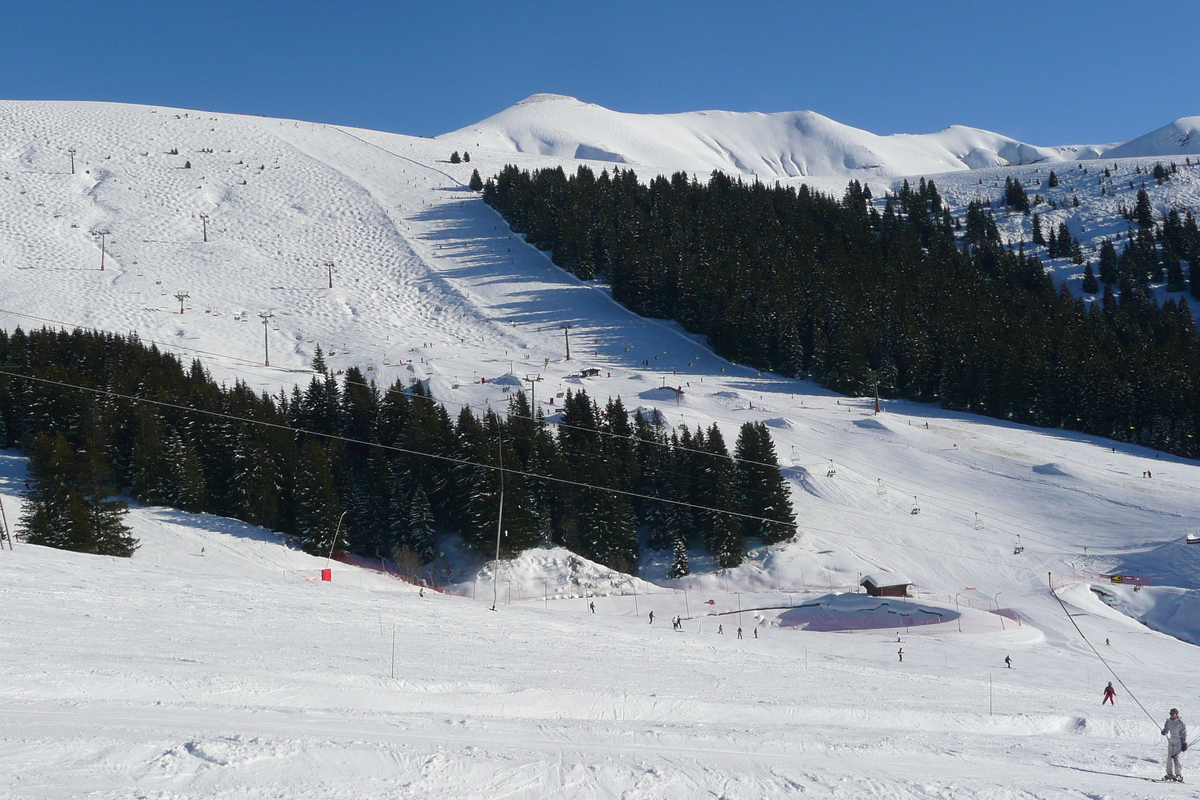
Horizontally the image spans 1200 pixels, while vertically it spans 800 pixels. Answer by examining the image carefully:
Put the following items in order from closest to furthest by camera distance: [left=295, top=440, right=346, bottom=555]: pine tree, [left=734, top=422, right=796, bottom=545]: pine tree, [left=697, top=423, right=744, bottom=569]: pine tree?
1. [left=295, top=440, right=346, bottom=555]: pine tree
2. [left=697, top=423, right=744, bottom=569]: pine tree
3. [left=734, top=422, right=796, bottom=545]: pine tree

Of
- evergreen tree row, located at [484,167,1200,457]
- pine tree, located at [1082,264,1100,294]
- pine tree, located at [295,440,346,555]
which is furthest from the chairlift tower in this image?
pine tree, located at [1082,264,1100,294]

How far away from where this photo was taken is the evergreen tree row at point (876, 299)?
201ft

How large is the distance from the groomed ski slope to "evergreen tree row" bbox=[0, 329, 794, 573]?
6.15 feet

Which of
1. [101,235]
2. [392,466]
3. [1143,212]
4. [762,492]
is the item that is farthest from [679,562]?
[1143,212]

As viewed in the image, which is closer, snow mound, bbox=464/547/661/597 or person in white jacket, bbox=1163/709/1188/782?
person in white jacket, bbox=1163/709/1188/782

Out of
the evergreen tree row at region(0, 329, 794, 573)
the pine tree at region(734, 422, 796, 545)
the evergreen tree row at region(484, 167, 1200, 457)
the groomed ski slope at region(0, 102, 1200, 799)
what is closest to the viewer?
the groomed ski slope at region(0, 102, 1200, 799)

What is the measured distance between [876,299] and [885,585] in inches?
1920

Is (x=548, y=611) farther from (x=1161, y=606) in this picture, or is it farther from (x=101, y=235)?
(x=101, y=235)

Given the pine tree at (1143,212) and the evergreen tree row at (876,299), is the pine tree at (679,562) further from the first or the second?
the pine tree at (1143,212)

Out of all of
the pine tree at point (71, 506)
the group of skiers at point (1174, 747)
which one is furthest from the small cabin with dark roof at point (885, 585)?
the pine tree at point (71, 506)

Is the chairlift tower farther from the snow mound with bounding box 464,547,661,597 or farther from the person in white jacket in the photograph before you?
the person in white jacket

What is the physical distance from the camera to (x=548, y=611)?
29203 millimetres

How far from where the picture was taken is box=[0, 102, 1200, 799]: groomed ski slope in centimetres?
924

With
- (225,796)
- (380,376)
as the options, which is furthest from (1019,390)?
(225,796)
